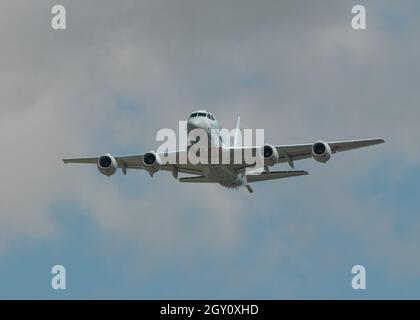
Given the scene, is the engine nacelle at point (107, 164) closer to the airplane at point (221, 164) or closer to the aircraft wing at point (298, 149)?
the airplane at point (221, 164)

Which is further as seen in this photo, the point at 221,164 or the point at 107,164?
the point at 107,164

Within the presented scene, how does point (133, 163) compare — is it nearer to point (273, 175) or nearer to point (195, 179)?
point (195, 179)

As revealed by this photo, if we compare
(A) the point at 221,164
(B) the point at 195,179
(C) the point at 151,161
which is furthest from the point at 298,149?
(C) the point at 151,161

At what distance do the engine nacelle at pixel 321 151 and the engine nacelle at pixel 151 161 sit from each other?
1275cm

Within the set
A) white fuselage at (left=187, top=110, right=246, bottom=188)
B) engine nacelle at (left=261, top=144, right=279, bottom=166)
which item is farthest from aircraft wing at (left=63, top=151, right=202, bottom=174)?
engine nacelle at (left=261, top=144, right=279, bottom=166)

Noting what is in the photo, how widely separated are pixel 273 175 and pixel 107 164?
13.9 metres

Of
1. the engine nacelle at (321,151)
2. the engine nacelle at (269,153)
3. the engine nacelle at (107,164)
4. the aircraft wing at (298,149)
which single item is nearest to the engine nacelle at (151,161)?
the engine nacelle at (107,164)

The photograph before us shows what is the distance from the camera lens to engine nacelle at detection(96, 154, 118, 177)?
81750 millimetres

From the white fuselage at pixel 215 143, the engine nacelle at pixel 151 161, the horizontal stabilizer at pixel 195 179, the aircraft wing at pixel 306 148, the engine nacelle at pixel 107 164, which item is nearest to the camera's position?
the white fuselage at pixel 215 143

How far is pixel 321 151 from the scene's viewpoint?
3066 inches

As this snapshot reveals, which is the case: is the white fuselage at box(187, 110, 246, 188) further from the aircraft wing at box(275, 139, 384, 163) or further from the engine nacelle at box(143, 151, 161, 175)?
the aircraft wing at box(275, 139, 384, 163)

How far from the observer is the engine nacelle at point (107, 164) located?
81750mm

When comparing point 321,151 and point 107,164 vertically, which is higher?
point 107,164
